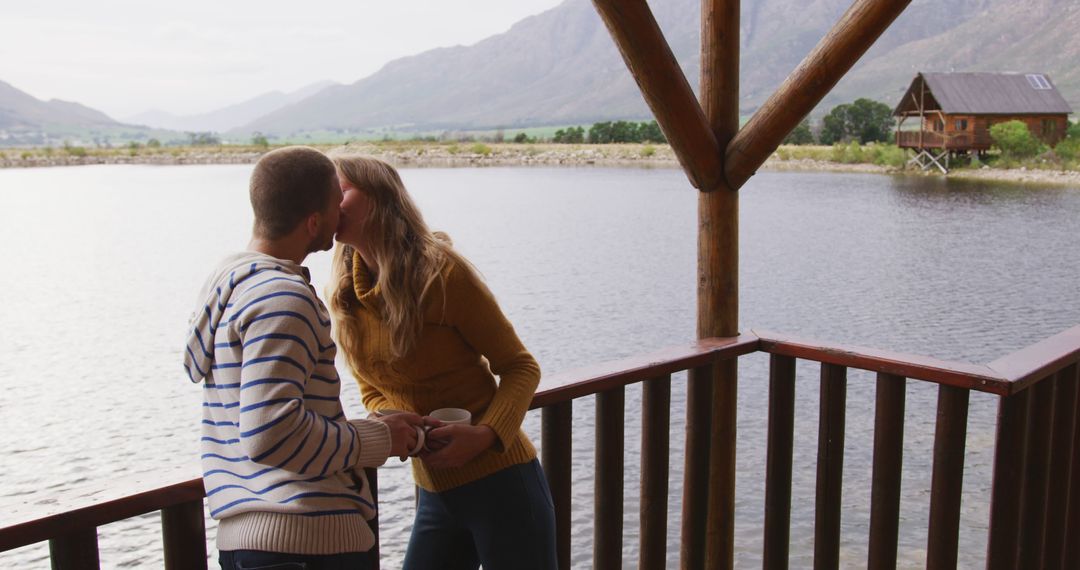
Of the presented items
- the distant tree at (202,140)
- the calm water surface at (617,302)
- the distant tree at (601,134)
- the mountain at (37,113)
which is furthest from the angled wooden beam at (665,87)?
the distant tree at (601,134)

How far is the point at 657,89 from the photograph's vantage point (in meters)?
2.17

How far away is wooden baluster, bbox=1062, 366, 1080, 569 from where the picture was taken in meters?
2.37

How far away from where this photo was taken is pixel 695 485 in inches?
93.2

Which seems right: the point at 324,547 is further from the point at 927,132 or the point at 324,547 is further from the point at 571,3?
the point at 571,3

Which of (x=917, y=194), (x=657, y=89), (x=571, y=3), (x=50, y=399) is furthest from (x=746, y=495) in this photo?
(x=571, y=3)

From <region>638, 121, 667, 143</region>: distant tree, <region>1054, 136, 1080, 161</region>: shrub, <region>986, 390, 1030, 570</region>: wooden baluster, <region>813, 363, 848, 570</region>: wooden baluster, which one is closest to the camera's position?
<region>986, 390, 1030, 570</region>: wooden baluster

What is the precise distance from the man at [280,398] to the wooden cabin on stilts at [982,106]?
26.3 m

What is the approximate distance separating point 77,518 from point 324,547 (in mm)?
315

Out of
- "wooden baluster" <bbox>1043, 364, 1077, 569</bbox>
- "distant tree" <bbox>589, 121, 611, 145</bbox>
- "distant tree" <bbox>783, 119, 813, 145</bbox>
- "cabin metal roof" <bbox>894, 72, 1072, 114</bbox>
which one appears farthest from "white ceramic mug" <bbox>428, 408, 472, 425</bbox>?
"distant tree" <bbox>589, 121, 611, 145</bbox>

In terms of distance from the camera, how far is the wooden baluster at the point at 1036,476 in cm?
216

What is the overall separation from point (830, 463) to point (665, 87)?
0.98m

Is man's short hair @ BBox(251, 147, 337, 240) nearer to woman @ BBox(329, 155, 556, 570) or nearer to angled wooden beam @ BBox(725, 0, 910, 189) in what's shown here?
woman @ BBox(329, 155, 556, 570)

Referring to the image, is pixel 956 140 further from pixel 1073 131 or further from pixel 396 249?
pixel 396 249

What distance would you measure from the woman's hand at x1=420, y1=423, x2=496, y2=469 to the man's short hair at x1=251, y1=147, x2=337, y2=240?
16.0 inches
